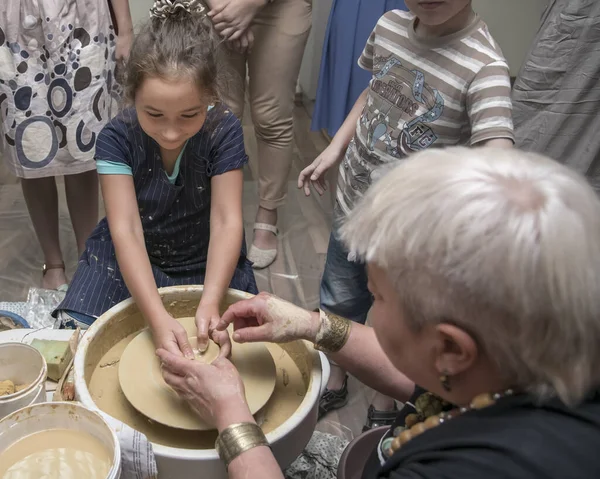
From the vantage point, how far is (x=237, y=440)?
30.3 inches

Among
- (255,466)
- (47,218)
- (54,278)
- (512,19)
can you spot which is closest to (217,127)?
(255,466)

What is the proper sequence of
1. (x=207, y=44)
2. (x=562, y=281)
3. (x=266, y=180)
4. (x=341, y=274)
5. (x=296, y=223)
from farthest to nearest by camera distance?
(x=296, y=223) < (x=266, y=180) < (x=341, y=274) < (x=207, y=44) < (x=562, y=281)

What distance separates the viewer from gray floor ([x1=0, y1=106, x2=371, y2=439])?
5.32ft

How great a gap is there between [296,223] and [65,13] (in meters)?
1.26

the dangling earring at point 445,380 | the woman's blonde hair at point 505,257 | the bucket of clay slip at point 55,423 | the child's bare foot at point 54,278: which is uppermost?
the woman's blonde hair at point 505,257

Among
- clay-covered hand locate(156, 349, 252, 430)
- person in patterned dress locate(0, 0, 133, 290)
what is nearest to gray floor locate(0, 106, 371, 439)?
A: person in patterned dress locate(0, 0, 133, 290)

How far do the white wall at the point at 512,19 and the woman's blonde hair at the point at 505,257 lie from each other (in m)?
2.60

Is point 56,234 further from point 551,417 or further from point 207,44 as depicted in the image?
point 551,417

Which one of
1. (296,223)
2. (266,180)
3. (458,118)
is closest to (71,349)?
(458,118)

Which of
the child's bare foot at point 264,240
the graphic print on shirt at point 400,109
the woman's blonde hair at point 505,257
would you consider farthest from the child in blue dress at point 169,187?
the child's bare foot at point 264,240

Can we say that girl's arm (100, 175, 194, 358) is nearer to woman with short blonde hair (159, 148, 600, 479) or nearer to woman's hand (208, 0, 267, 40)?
woman with short blonde hair (159, 148, 600, 479)

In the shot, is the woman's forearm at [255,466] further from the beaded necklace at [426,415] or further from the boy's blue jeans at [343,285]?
the boy's blue jeans at [343,285]

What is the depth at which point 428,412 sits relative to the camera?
2.41 feet

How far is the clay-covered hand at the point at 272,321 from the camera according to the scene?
3.13ft
